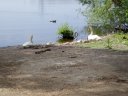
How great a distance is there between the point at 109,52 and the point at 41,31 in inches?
781

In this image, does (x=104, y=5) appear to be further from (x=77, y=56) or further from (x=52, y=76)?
(x=52, y=76)

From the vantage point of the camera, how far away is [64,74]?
8961 millimetres

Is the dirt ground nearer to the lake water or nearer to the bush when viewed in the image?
the lake water

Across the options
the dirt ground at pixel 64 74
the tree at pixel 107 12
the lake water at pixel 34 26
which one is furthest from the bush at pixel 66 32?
the dirt ground at pixel 64 74

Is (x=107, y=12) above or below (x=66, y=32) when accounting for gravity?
above

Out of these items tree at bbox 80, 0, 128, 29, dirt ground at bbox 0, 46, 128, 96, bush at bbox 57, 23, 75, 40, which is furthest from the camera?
bush at bbox 57, 23, 75, 40

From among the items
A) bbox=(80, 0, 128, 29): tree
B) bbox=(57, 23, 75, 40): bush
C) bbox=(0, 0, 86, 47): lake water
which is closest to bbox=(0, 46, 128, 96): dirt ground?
bbox=(80, 0, 128, 29): tree

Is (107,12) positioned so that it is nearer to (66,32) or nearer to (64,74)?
(66,32)

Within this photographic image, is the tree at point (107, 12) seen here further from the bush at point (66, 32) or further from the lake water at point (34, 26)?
the lake water at point (34, 26)

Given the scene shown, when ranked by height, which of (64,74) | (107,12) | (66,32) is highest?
(107,12)

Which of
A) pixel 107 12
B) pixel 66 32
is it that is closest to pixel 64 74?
pixel 107 12

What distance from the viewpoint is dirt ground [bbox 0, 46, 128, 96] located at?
24.9ft

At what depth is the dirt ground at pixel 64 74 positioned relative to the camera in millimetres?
7586

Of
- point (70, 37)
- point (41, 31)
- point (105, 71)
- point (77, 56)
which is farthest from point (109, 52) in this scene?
point (41, 31)
